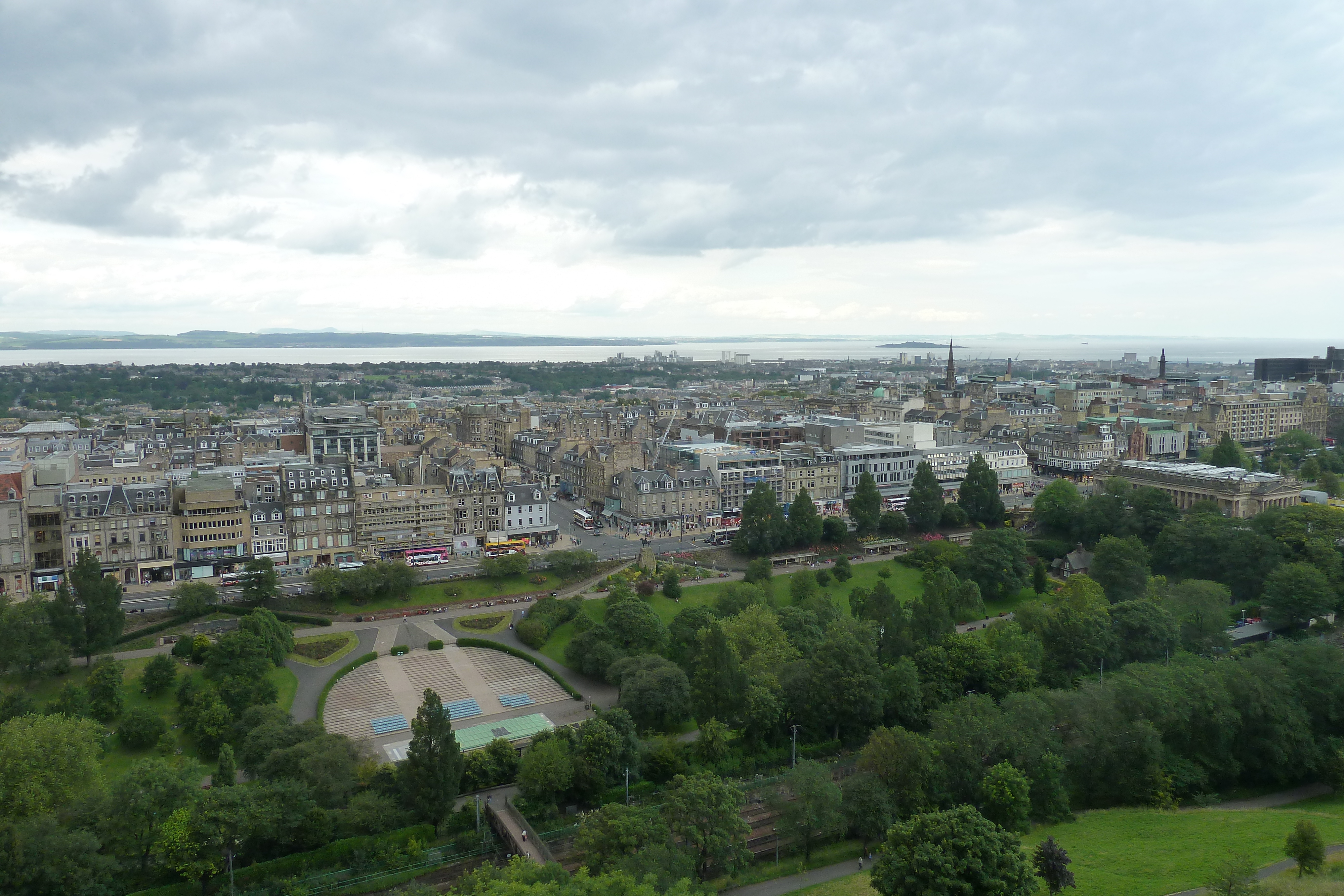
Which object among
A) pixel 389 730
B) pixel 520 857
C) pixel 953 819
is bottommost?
pixel 389 730

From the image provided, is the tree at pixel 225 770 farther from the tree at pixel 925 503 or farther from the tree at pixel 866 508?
the tree at pixel 925 503

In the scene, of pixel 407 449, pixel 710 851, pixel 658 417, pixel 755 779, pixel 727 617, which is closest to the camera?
pixel 710 851

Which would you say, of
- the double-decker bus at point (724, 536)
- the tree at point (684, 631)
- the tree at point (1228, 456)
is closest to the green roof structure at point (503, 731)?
the tree at point (684, 631)

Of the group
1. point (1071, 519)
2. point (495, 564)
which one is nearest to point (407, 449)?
point (495, 564)

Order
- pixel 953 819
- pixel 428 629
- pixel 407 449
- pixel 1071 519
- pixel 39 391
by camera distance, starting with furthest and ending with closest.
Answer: pixel 39 391 → pixel 407 449 → pixel 1071 519 → pixel 428 629 → pixel 953 819

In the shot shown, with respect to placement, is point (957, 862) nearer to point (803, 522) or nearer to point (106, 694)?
point (106, 694)

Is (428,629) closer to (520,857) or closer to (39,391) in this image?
(520,857)
